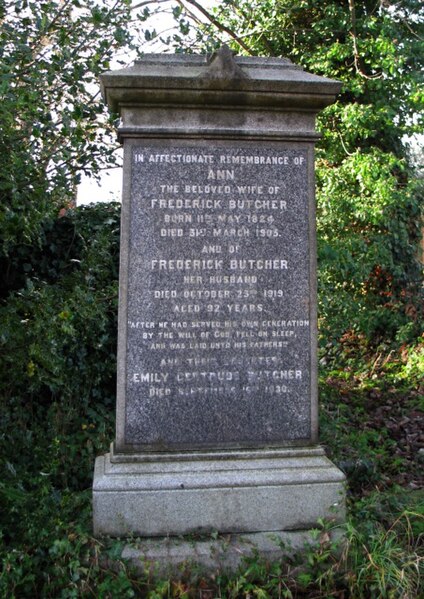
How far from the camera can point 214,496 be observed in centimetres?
362

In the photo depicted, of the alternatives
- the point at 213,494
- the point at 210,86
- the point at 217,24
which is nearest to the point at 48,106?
the point at 210,86

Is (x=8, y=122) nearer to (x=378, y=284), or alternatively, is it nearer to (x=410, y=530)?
(x=410, y=530)

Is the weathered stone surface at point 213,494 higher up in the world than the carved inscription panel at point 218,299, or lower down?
lower down

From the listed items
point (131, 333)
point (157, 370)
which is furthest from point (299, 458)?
point (131, 333)

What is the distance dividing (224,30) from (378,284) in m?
4.31

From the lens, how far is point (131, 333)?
12.4ft

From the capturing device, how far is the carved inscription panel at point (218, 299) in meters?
3.81

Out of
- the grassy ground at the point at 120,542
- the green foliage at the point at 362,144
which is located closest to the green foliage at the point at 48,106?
the grassy ground at the point at 120,542

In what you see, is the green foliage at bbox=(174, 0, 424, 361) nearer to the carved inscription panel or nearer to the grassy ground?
the grassy ground

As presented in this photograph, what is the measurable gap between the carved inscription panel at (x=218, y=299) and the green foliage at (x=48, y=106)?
3.86ft

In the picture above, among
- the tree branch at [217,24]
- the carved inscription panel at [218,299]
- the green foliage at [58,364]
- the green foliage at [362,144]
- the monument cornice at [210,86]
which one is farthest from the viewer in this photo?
the tree branch at [217,24]

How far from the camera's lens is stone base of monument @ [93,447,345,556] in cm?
354

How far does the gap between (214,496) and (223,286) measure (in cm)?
122

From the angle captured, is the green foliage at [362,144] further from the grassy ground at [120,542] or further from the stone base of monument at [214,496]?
the stone base of monument at [214,496]
